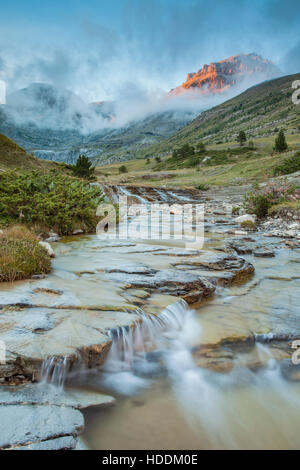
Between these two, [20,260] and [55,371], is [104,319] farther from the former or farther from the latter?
[20,260]

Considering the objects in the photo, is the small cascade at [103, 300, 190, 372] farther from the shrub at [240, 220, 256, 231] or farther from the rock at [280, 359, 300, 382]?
the shrub at [240, 220, 256, 231]

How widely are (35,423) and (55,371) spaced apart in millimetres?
702

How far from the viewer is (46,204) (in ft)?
35.5

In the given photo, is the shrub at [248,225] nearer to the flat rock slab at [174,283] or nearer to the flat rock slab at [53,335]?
the flat rock slab at [174,283]

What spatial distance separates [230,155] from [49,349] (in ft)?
259

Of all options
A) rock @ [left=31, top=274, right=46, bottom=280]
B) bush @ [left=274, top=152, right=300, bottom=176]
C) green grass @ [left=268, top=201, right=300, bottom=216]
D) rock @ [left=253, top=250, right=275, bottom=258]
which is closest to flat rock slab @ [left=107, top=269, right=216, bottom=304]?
rock @ [left=31, top=274, right=46, bottom=280]

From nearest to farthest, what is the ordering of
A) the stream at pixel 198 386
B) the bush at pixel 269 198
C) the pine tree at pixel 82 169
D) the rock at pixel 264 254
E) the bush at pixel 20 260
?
the stream at pixel 198 386
the bush at pixel 20 260
the rock at pixel 264 254
the bush at pixel 269 198
the pine tree at pixel 82 169

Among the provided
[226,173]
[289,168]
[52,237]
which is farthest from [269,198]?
[226,173]

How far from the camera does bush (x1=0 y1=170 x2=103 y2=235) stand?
10.8 metres

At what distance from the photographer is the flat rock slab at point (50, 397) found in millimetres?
2660

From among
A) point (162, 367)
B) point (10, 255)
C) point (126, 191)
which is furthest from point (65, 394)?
point (126, 191)

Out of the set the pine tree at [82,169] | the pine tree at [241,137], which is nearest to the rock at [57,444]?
the pine tree at [82,169]

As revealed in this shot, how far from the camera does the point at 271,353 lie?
407 cm

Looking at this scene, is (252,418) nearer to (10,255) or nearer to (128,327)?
(128,327)
